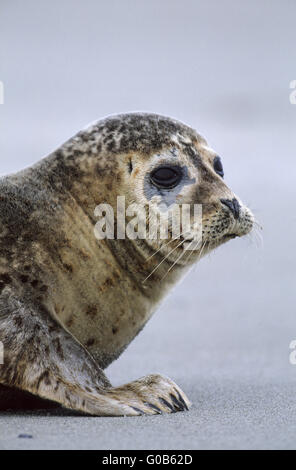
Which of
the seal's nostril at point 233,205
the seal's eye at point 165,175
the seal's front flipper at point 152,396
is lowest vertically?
the seal's front flipper at point 152,396

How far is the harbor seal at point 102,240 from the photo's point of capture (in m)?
3.86

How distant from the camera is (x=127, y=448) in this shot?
2.69 m

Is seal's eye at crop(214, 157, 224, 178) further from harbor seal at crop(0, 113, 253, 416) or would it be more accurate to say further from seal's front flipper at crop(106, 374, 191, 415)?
seal's front flipper at crop(106, 374, 191, 415)

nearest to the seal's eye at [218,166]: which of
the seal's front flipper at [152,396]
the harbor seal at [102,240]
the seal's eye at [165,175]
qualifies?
the harbor seal at [102,240]

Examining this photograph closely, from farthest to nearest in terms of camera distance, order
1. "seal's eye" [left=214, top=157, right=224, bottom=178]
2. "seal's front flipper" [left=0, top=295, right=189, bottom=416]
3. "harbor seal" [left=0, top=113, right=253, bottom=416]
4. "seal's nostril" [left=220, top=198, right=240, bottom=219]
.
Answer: "seal's eye" [left=214, top=157, right=224, bottom=178], "seal's nostril" [left=220, top=198, right=240, bottom=219], "harbor seal" [left=0, top=113, right=253, bottom=416], "seal's front flipper" [left=0, top=295, right=189, bottom=416]

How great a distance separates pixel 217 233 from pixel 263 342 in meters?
2.59

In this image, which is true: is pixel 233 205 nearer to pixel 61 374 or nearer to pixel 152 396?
pixel 152 396

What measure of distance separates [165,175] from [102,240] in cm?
50

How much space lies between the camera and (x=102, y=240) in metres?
4.36

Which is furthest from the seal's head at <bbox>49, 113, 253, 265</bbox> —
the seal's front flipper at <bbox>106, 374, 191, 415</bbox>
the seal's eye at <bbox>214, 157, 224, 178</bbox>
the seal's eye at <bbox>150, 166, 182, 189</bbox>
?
the seal's front flipper at <bbox>106, 374, 191, 415</bbox>

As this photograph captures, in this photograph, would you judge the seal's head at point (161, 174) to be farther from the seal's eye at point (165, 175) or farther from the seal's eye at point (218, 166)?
the seal's eye at point (218, 166)

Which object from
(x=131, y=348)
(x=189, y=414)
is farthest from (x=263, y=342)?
(x=189, y=414)

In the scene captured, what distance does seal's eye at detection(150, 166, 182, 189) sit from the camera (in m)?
4.36
